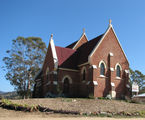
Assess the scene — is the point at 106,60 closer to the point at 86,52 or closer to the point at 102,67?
the point at 102,67

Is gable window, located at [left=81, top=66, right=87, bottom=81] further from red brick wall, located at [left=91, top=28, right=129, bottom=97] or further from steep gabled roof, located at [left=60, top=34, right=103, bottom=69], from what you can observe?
red brick wall, located at [left=91, top=28, right=129, bottom=97]

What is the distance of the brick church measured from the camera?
94.5 ft

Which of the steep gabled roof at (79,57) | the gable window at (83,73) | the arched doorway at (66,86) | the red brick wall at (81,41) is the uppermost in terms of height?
the red brick wall at (81,41)

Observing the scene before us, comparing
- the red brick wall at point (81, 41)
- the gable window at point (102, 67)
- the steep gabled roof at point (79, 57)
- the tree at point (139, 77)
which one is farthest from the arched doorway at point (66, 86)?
the tree at point (139, 77)

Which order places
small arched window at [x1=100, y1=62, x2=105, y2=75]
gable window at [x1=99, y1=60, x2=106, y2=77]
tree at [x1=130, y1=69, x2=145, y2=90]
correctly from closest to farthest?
gable window at [x1=99, y1=60, x2=106, y2=77] → small arched window at [x1=100, y1=62, x2=105, y2=75] → tree at [x1=130, y1=69, x2=145, y2=90]

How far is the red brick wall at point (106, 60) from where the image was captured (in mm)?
28742

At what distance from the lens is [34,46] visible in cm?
4372

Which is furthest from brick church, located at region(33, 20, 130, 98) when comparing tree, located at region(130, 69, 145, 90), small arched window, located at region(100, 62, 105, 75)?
tree, located at region(130, 69, 145, 90)

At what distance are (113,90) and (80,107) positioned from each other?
12177mm

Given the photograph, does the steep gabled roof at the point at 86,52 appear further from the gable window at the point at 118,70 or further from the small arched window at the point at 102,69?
the gable window at the point at 118,70

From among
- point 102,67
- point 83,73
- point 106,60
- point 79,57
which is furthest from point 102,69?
point 79,57

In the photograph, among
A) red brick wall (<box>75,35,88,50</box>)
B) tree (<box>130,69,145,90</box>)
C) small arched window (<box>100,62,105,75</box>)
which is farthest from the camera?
tree (<box>130,69,145,90</box>)

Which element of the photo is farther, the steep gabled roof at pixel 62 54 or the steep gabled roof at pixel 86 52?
the steep gabled roof at pixel 62 54

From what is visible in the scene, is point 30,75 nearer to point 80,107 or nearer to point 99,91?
point 99,91
